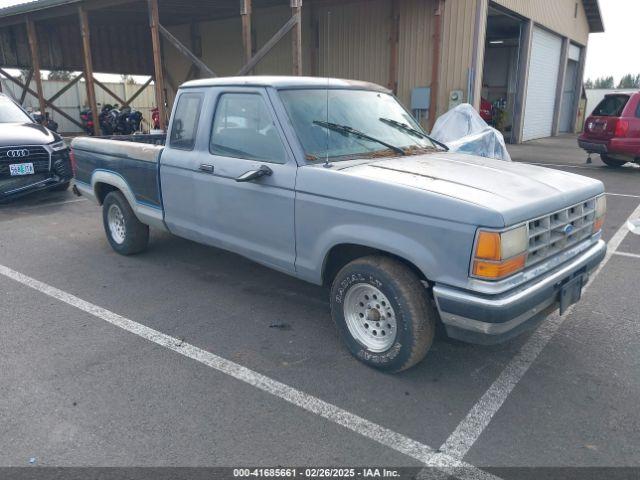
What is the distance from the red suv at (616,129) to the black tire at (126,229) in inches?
427

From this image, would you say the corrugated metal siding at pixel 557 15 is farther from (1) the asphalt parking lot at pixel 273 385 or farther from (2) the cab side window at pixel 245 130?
(1) the asphalt parking lot at pixel 273 385

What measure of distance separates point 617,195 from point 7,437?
390 inches

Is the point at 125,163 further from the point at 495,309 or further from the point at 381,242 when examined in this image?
the point at 495,309

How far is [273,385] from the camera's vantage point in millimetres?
3244

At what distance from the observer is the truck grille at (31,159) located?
7865 mm

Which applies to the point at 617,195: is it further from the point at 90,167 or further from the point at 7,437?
the point at 7,437

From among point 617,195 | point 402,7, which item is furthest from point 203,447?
point 402,7

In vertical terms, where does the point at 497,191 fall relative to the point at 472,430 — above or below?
above

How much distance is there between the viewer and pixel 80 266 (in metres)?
5.52

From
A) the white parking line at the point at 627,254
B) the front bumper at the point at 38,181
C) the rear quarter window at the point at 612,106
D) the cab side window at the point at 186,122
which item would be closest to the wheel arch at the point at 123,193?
the cab side window at the point at 186,122

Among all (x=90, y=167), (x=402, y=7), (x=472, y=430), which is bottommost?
(x=472, y=430)

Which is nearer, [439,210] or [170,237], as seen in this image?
[439,210]

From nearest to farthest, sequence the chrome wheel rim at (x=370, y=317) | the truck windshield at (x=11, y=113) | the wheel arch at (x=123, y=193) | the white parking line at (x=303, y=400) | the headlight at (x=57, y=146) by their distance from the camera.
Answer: the white parking line at (x=303, y=400) < the chrome wheel rim at (x=370, y=317) < the wheel arch at (x=123, y=193) < the headlight at (x=57, y=146) < the truck windshield at (x=11, y=113)

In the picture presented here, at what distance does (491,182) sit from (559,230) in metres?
0.53
